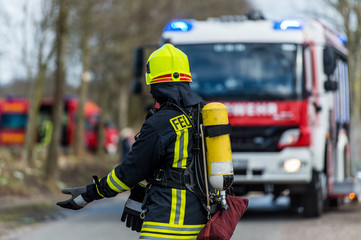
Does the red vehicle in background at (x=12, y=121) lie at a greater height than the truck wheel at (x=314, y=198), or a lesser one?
greater

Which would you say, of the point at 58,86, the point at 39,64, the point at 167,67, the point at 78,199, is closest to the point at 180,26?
the point at 167,67

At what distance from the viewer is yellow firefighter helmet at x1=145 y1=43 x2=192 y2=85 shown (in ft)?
14.0

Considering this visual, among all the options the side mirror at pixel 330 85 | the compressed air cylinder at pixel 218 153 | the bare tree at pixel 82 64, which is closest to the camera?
the compressed air cylinder at pixel 218 153

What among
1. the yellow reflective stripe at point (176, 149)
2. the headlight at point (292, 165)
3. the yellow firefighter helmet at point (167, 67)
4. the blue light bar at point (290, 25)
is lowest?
the headlight at point (292, 165)

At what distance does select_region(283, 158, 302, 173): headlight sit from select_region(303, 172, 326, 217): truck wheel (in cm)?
58

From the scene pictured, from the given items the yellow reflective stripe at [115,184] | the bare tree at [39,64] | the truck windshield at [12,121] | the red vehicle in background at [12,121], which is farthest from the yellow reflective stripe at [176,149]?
the truck windshield at [12,121]

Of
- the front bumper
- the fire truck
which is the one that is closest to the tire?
the fire truck

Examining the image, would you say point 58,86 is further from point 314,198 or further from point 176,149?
point 176,149

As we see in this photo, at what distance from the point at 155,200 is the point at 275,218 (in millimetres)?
8948

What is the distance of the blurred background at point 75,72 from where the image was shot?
1856 cm

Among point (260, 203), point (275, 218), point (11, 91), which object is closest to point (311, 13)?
point (260, 203)

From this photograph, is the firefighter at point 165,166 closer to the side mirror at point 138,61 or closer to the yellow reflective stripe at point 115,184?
the yellow reflective stripe at point 115,184

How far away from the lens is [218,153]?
169 inches

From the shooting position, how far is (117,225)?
1206 cm
